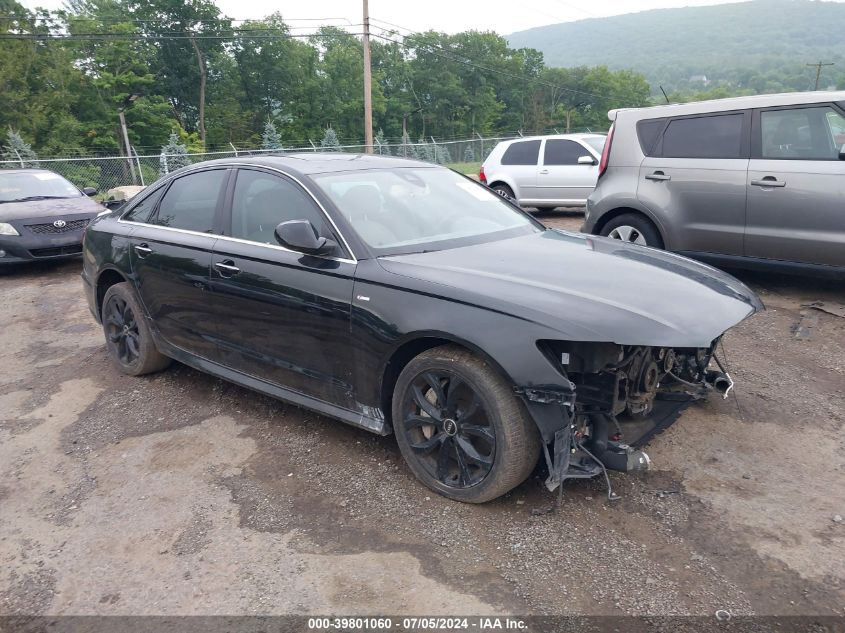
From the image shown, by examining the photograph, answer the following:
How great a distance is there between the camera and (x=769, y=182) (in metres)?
5.89

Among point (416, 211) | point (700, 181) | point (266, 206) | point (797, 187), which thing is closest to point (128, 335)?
point (266, 206)

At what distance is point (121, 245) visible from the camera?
4.85m

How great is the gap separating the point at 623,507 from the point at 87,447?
10.1ft

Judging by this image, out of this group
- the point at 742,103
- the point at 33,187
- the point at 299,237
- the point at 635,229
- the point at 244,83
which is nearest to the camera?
the point at 299,237

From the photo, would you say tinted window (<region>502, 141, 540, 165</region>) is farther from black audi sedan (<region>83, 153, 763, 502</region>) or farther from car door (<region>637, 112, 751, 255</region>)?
black audi sedan (<region>83, 153, 763, 502</region>)

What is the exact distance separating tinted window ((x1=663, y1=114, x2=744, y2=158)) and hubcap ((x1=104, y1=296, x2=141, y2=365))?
5.20 m

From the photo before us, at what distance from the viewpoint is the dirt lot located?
A: 8.34 feet

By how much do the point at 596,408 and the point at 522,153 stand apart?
10.1 metres

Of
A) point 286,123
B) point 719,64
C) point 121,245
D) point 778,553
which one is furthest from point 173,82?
point 719,64

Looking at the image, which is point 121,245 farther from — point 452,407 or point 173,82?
point 173,82

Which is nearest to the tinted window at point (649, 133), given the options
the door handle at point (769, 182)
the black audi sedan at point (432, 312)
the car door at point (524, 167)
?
the door handle at point (769, 182)

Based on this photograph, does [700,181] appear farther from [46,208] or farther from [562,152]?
[46,208]

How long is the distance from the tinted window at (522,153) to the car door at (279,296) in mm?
8863

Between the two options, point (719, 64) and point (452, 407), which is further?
point (719, 64)
